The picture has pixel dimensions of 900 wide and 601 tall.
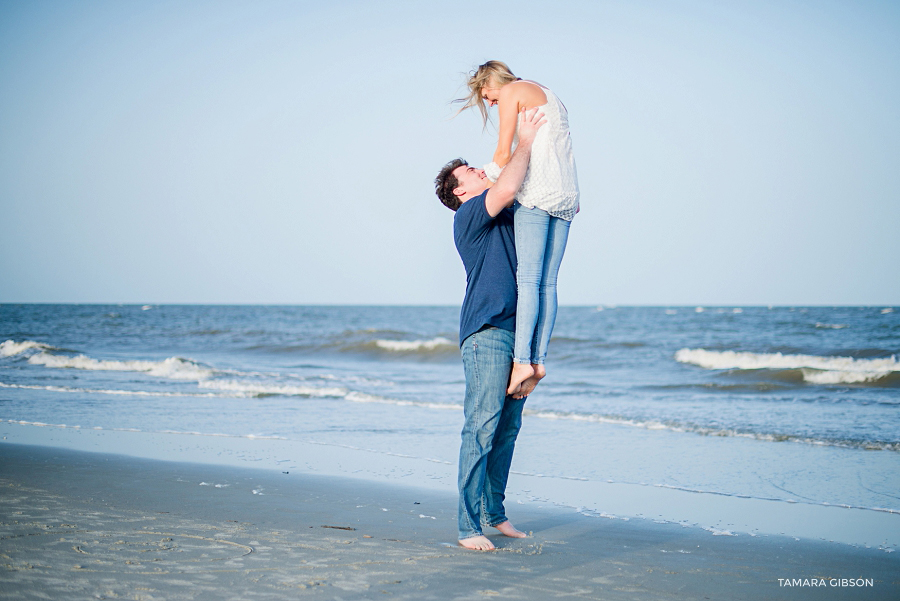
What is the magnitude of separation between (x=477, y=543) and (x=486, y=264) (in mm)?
1273

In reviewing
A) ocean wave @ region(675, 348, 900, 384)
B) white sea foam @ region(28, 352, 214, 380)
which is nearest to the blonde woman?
white sea foam @ region(28, 352, 214, 380)

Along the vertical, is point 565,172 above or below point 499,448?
above

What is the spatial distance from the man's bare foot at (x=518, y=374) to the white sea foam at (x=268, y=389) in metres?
7.81

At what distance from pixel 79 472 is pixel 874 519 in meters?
5.26

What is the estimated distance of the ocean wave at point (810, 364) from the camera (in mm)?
13320

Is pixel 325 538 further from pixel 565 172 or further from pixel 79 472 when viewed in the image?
pixel 79 472

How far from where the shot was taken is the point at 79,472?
4746mm

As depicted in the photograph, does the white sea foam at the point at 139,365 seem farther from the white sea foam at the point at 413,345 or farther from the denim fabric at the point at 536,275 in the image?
the denim fabric at the point at 536,275

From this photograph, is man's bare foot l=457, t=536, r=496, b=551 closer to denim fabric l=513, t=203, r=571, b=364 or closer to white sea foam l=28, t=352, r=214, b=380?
denim fabric l=513, t=203, r=571, b=364

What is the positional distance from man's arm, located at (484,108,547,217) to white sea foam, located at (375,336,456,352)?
65.7ft

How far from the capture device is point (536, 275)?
294 cm

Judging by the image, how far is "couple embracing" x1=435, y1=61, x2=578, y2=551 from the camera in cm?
291

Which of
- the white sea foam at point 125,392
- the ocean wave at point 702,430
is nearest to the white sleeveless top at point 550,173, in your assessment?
the ocean wave at point 702,430

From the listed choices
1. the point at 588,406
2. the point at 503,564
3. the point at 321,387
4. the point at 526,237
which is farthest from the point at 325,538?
the point at 321,387
